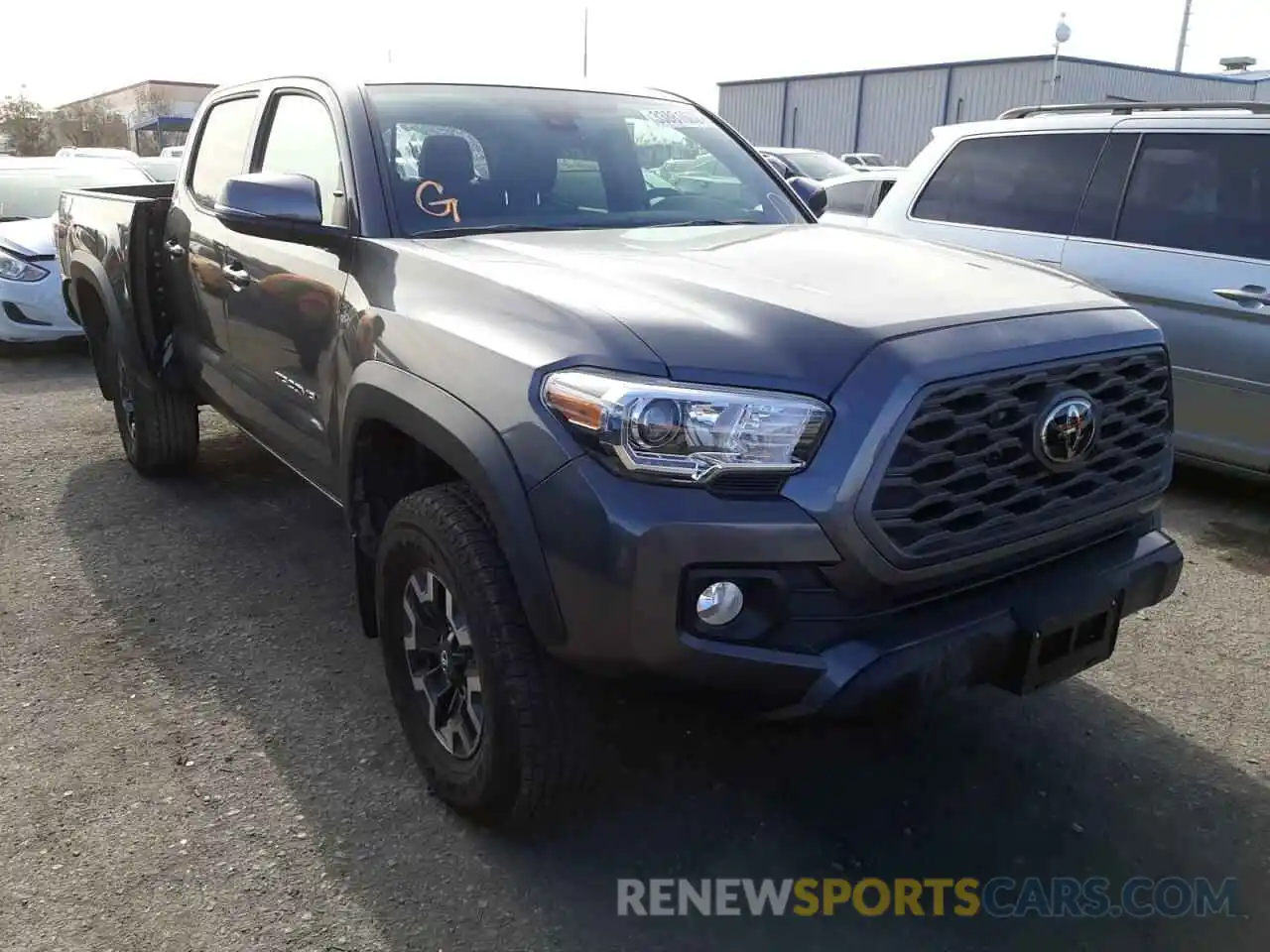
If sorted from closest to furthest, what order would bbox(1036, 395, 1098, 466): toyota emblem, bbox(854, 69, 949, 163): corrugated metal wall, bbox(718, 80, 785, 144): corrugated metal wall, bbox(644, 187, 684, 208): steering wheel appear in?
1. bbox(1036, 395, 1098, 466): toyota emblem
2. bbox(644, 187, 684, 208): steering wheel
3. bbox(854, 69, 949, 163): corrugated metal wall
4. bbox(718, 80, 785, 144): corrugated metal wall

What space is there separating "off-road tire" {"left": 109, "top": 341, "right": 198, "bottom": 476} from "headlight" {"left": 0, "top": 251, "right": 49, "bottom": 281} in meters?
3.81

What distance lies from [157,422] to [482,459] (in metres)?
3.36

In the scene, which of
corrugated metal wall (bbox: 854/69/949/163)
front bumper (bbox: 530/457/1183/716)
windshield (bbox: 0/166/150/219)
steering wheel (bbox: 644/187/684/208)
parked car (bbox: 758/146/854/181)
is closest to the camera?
front bumper (bbox: 530/457/1183/716)

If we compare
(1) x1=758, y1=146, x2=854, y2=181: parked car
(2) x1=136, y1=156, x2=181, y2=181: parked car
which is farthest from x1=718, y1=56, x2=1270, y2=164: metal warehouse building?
(2) x1=136, y1=156, x2=181, y2=181: parked car

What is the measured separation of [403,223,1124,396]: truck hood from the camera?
2.13m

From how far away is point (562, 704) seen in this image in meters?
2.35

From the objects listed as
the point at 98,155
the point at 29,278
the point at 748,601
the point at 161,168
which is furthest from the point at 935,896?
the point at 98,155

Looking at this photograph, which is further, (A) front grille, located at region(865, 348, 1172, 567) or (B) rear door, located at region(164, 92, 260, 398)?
(B) rear door, located at region(164, 92, 260, 398)

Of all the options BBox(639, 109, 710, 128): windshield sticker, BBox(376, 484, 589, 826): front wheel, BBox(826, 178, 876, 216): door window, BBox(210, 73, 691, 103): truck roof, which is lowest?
BBox(376, 484, 589, 826): front wheel

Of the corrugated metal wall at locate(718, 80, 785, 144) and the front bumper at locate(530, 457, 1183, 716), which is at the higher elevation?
the corrugated metal wall at locate(718, 80, 785, 144)

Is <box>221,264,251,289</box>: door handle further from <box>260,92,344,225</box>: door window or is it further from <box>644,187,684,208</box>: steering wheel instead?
<box>644,187,684,208</box>: steering wheel

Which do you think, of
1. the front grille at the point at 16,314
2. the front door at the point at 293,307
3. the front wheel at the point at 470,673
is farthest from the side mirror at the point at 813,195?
the front grille at the point at 16,314

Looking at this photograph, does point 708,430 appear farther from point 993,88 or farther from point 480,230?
point 993,88

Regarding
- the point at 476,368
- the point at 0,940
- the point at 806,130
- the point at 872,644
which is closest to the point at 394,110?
the point at 476,368
